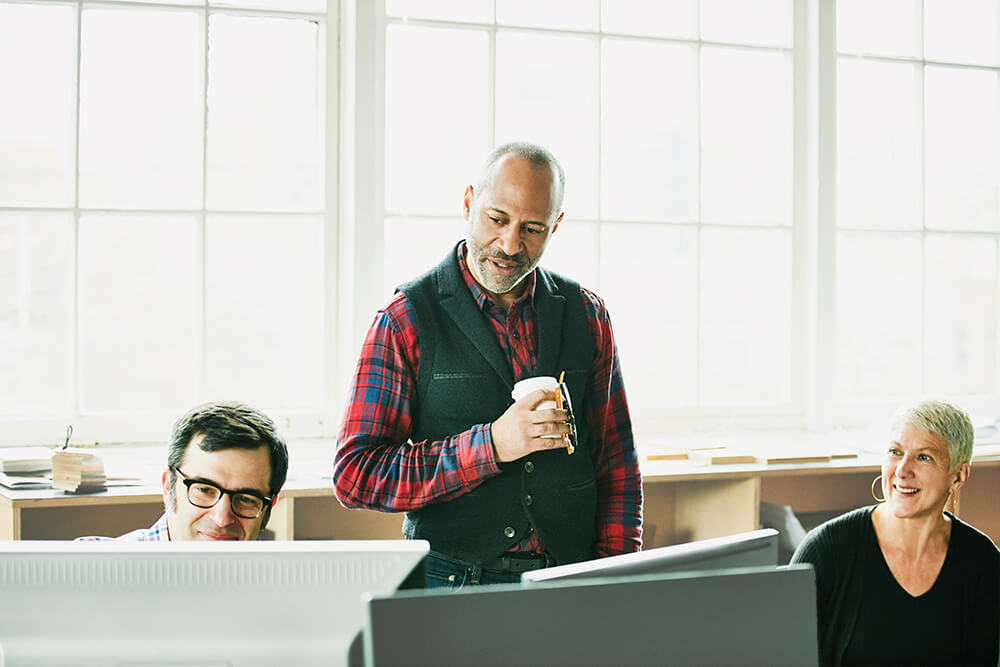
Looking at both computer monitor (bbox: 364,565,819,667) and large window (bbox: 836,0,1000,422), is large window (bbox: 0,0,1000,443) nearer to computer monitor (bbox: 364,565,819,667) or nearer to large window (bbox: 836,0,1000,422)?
large window (bbox: 836,0,1000,422)

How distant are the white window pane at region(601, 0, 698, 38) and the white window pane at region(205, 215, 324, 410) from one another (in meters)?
1.25

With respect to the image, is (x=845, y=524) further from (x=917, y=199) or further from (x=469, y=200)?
(x=917, y=199)

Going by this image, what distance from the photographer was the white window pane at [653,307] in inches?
142

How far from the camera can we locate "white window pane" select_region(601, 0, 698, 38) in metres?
3.60

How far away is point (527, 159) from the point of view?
1.83m

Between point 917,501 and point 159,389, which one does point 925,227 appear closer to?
point 917,501

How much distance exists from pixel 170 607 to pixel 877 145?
3.49 metres

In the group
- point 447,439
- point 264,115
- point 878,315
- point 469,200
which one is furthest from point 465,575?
point 878,315

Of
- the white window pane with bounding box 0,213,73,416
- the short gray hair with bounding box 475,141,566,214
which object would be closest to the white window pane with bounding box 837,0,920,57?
the short gray hair with bounding box 475,141,566,214

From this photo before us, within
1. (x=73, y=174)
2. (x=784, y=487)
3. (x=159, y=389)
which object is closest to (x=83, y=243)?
(x=73, y=174)

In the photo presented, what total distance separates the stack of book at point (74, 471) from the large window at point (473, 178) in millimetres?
629

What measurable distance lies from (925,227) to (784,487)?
1.27 metres

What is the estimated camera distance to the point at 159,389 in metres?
3.19

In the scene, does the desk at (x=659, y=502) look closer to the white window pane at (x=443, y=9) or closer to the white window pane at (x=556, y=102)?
the white window pane at (x=556, y=102)
